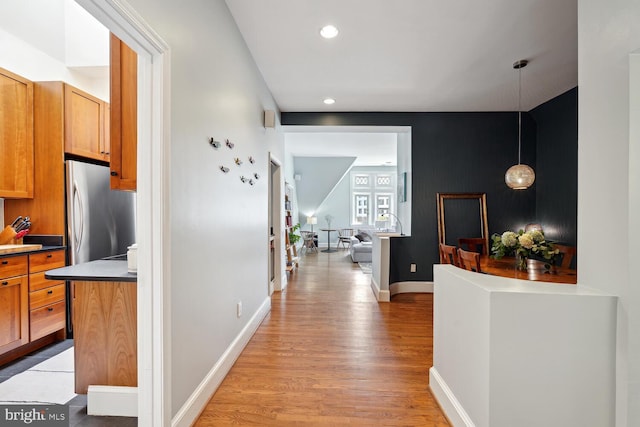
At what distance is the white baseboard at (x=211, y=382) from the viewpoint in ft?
5.33

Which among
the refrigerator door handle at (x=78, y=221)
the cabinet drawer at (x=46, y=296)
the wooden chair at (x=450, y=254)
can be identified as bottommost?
the cabinet drawer at (x=46, y=296)

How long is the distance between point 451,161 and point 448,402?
3721mm

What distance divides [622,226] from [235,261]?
2371mm

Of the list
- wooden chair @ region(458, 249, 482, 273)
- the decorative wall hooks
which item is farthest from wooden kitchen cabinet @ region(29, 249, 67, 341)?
wooden chair @ region(458, 249, 482, 273)

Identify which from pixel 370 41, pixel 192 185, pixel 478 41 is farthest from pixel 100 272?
pixel 478 41

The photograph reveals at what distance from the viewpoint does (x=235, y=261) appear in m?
2.51

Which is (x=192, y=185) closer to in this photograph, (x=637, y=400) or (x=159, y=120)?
(x=159, y=120)

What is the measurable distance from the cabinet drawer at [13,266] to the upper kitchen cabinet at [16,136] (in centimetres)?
62

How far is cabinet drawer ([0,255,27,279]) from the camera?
7.39 ft

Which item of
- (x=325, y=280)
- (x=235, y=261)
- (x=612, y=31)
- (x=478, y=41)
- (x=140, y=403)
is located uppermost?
(x=478, y=41)

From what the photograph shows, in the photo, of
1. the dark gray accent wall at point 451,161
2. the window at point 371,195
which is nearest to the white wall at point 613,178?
the dark gray accent wall at point 451,161

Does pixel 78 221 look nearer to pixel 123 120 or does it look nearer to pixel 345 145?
pixel 123 120

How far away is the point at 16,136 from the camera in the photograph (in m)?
2.66

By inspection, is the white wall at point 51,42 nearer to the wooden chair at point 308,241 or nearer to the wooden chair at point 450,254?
the wooden chair at point 450,254
